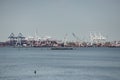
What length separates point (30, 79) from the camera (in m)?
54.4

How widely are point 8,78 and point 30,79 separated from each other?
11.5 feet

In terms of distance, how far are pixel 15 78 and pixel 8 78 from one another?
1.04 meters

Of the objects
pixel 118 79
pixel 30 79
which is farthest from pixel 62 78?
pixel 118 79

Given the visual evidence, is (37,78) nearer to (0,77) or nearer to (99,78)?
(0,77)

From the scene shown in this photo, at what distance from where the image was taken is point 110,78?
57125 mm

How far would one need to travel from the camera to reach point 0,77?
184ft

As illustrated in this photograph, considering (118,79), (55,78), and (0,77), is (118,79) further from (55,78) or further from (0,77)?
(0,77)

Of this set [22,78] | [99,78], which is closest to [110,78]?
[99,78]

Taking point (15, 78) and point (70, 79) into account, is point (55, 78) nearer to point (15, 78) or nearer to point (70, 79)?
point (70, 79)

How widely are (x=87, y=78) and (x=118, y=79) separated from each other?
469 cm

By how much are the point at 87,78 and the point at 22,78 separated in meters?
9.86

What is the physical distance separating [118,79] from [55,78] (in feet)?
30.9

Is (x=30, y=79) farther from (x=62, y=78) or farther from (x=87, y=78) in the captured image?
(x=87, y=78)

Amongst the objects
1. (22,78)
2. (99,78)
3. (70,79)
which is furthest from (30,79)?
(99,78)
